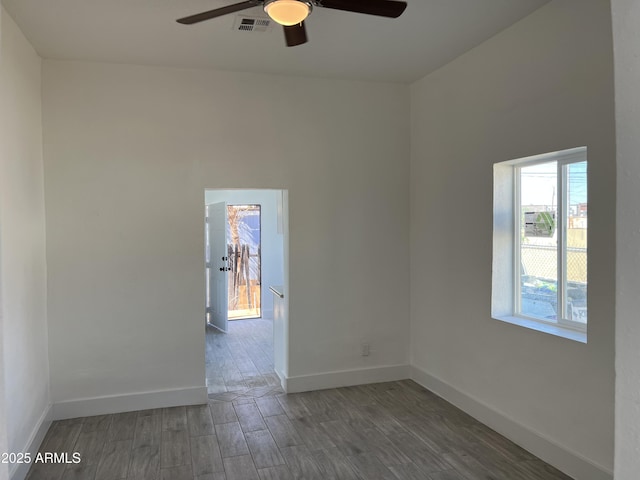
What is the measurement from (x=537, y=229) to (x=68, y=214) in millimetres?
3547

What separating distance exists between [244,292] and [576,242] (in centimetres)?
571

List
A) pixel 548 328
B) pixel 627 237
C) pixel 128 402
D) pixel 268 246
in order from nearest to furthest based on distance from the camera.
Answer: pixel 627 237
pixel 548 328
pixel 128 402
pixel 268 246

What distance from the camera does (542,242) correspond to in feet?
10.7

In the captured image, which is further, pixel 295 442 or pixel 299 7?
pixel 295 442

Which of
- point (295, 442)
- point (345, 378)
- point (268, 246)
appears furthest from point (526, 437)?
point (268, 246)

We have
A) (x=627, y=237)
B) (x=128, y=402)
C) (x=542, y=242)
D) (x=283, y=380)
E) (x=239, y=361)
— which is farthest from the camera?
(x=239, y=361)

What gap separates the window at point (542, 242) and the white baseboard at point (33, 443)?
323 cm

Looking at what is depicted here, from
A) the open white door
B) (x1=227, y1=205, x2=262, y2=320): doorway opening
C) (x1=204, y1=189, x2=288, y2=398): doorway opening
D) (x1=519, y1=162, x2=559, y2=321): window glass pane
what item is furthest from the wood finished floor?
(x1=227, y1=205, x2=262, y2=320): doorway opening

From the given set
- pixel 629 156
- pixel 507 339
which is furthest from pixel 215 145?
pixel 629 156

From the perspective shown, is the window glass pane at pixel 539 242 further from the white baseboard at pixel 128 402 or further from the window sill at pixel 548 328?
the white baseboard at pixel 128 402

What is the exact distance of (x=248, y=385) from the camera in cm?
440

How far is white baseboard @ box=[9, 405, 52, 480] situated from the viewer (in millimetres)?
2693

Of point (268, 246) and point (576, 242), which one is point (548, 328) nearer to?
point (576, 242)

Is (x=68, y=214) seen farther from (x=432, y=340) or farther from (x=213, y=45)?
(x=432, y=340)
